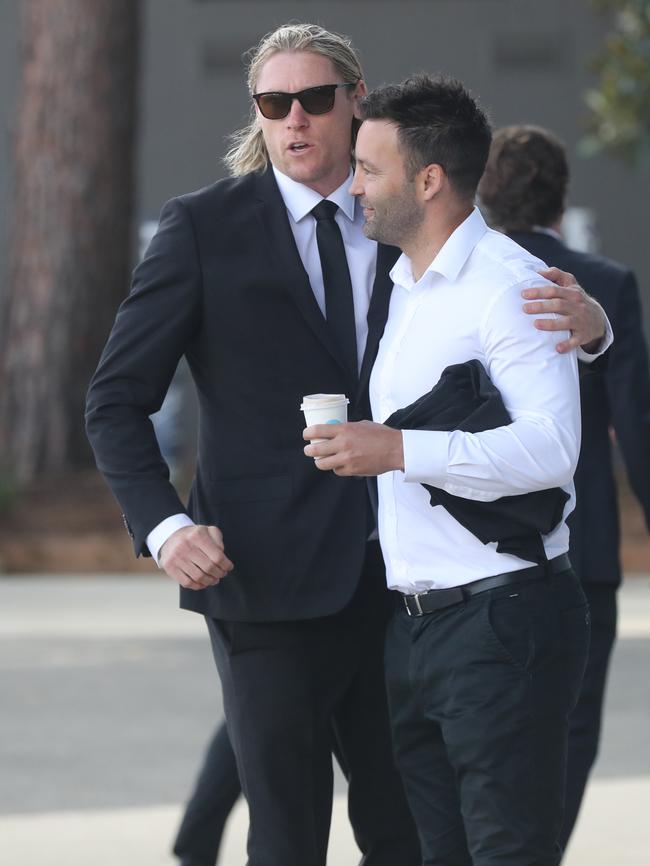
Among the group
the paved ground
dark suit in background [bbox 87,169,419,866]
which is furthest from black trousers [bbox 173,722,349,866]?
dark suit in background [bbox 87,169,419,866]

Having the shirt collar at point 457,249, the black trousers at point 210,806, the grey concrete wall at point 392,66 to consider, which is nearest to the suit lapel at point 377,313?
the shirt collar at point 457,249

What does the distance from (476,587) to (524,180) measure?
164 cm

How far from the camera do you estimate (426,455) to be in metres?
3.05

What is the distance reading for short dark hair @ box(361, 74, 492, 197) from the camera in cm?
321

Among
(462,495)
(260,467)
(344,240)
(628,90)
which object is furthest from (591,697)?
(628,90)

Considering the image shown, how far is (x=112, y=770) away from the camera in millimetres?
6340

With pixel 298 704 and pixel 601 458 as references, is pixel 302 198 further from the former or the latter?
pixel 601 458

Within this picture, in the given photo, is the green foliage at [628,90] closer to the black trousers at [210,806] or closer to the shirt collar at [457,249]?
the black trousers at [210,806]

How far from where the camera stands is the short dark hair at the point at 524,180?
453 centimetres

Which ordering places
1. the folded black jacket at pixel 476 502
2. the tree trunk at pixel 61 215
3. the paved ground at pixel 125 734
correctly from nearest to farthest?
the folded black jacket at pixel 476 502, the paved ground at pixel 125 734, the tree trunk at pixel 61 215

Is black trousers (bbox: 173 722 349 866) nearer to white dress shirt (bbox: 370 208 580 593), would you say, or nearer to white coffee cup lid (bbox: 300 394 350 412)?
white dress shirt (bbox: 370 208 580 593)

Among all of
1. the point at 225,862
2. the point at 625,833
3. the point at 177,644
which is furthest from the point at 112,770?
the point at 177,644

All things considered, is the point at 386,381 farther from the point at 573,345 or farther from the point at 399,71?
the point at 399,71

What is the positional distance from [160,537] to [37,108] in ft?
33.6
